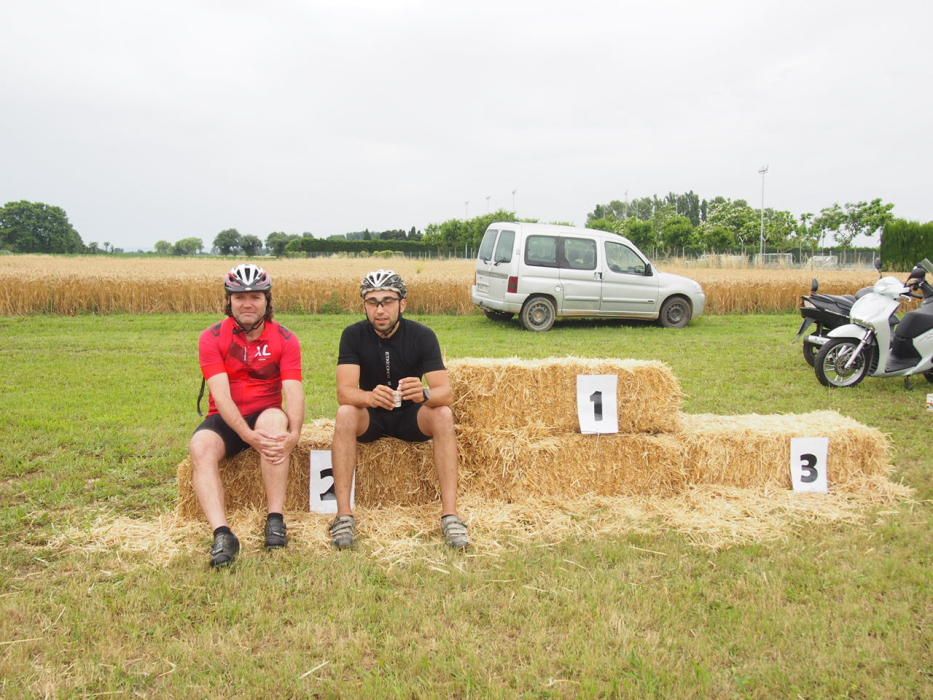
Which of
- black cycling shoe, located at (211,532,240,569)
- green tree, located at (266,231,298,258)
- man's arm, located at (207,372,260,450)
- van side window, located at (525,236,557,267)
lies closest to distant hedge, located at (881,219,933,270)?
van side window, located at (525,236,557,267)

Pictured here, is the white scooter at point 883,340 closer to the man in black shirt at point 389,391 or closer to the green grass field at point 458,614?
the green grass field at point 458,614

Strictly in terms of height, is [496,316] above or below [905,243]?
below

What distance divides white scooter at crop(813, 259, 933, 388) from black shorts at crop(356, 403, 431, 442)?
5614 mm

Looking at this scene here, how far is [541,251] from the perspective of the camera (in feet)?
44.2

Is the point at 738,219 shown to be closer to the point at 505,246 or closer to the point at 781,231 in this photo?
the point at 781,231

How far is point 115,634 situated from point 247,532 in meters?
1.07

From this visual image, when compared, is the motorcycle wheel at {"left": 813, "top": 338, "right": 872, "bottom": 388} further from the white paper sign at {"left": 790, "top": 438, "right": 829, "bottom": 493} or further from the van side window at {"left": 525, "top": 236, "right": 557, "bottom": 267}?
the van side window at {"left": 525, "top": 236, "right": 557, "bottom": 267}

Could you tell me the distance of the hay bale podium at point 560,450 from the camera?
433 centimetres

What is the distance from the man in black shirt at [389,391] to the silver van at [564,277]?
9.32 m

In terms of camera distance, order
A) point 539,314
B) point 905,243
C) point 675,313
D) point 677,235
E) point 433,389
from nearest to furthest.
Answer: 1. point 433,389
2. point 539,314
3. point 675,313
4. point 905,243
5. point 677,235

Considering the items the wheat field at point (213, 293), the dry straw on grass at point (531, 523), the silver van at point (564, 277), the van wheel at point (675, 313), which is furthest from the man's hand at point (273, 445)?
the wheat field at point (213, 293)

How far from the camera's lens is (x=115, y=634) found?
2795 millimetres

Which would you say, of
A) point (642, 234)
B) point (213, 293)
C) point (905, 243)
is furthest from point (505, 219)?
point (213, 293)

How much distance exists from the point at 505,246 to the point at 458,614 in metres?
11.1
